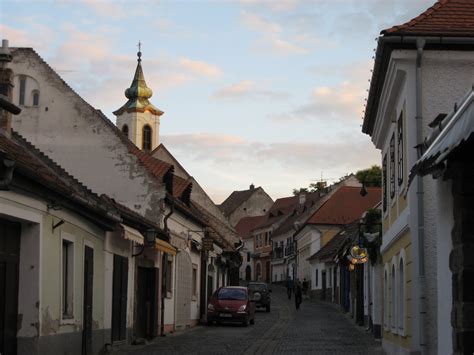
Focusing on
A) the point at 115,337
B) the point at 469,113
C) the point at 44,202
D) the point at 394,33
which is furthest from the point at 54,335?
the point at 469,113

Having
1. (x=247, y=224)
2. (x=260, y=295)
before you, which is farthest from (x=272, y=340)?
(x=247, y=224)

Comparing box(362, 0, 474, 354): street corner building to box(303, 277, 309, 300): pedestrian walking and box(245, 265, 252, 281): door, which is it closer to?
box(303, 277, 309, 300): pedestrian walking

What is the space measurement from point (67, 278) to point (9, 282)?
3.12 m

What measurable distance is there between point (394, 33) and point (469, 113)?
7616mm

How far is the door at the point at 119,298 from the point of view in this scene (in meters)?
22.2

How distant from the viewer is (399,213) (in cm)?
1780

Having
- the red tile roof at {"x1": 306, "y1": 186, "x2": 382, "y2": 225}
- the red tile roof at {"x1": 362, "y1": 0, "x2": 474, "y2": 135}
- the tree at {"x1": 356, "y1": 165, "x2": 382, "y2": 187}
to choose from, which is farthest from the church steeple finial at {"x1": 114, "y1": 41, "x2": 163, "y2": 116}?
the red tile roof at {"x1": 362, "y1": 0, "x2": 474, "y2": 135}

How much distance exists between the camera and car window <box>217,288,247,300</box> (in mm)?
36625

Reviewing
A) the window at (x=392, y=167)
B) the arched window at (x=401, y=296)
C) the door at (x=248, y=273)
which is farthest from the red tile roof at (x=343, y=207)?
the arched window at (x=401, y=296)

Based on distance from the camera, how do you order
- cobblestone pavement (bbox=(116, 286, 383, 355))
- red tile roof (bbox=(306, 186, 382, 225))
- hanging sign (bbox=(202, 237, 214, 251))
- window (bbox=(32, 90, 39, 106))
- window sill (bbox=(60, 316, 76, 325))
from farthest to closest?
red tile roof (bbox=(306, 186, 382, 225)), hanging sign (bbox=(202, 237, 214, 251)), window (bbox=(32, 90, 39, 106)), cobblestone pavement (bbox=(116, 286, 383, 355)), window sill (bbox=(60, 316, 76, 325))

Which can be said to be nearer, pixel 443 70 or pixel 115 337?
pixel 443 70

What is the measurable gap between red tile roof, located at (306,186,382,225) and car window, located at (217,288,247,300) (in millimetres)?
39633

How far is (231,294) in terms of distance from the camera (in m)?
37.1

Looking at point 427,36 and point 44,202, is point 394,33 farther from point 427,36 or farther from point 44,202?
point 44,202
